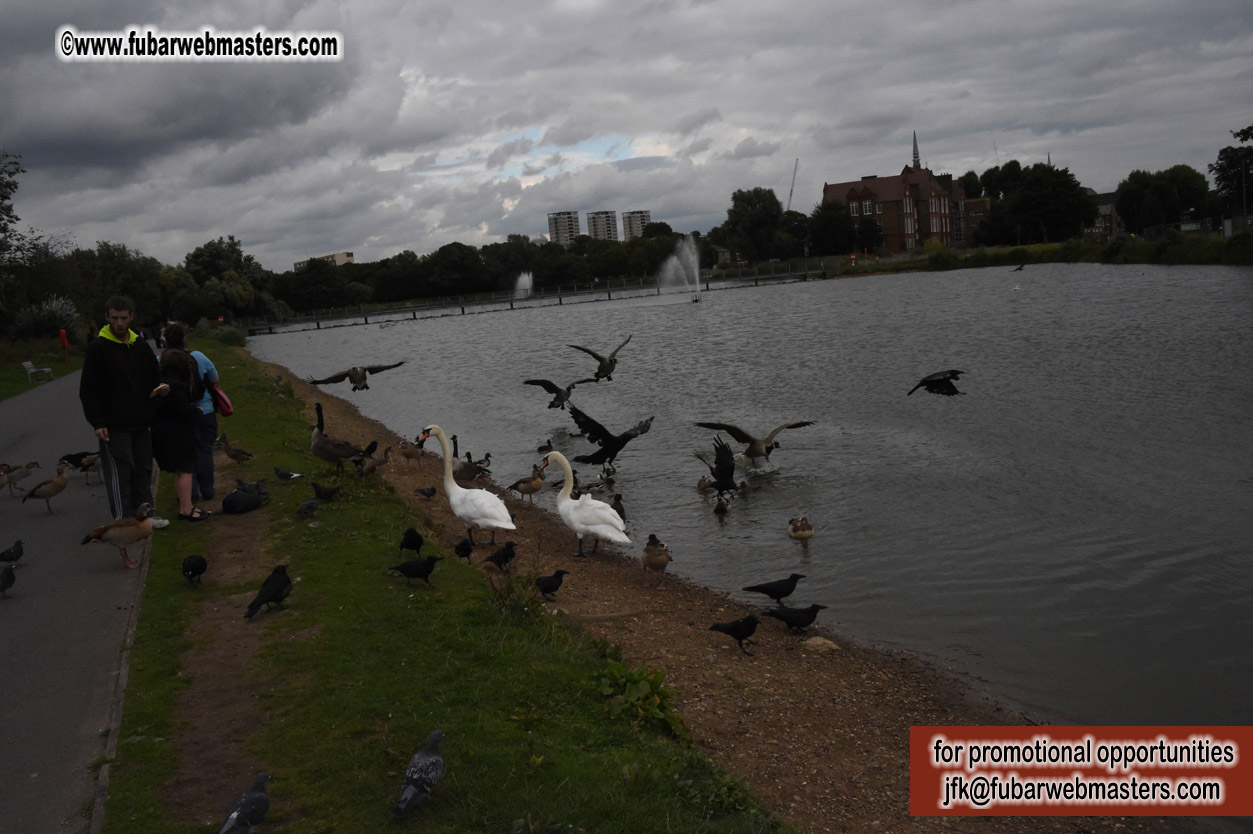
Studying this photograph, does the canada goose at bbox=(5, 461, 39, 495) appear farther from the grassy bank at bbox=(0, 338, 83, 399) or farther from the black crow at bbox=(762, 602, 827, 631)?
the grassy bank at bbox=(0, 338, 83, 399)

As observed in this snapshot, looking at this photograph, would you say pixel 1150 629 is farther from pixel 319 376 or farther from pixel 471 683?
pixel 319 376

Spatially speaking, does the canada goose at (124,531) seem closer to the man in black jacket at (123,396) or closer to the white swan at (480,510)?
the man in black jacket at (123,396)

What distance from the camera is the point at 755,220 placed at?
12462 cm

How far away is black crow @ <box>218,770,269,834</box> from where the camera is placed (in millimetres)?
4680

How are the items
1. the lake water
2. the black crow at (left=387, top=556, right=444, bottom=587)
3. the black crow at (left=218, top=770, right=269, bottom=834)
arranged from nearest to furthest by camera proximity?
the black crow at (left=218, top=770, right=269, bottom=834) < the black crow at (left=387, top=556, right=444, bottom=587) < the lake water

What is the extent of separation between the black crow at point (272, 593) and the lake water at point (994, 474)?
6227 millimetres

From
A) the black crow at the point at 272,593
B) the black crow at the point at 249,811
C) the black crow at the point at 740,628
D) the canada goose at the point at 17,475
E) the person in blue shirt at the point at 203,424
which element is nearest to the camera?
the black crow at the point at 249,811

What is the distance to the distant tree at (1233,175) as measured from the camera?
276ft

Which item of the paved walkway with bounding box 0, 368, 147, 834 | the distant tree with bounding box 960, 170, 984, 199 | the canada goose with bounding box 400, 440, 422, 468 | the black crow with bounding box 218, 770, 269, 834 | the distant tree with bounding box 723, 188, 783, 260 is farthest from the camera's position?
the distant tree with bounding box 960, 170, 984, 199

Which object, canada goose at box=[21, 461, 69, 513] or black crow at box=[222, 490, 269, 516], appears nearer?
black crow at box=[222, 490, 269, 516]

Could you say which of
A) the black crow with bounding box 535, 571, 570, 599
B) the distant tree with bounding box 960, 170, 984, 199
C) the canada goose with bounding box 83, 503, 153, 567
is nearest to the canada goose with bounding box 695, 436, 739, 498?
the black crow with bounding box 535, 571, 570, 599

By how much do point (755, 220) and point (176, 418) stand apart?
11989 centimetres

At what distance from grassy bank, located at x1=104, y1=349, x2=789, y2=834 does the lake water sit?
187 inches

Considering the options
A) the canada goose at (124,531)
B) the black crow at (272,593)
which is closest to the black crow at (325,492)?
the canada goose at (124,531)
